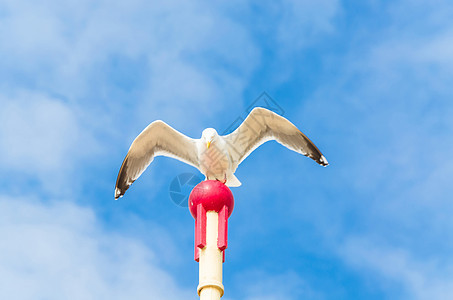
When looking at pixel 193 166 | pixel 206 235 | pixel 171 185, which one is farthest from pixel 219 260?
pixel 193 166

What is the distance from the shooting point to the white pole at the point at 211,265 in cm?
844

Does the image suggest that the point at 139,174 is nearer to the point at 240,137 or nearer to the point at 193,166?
Answer: the point at 193,166

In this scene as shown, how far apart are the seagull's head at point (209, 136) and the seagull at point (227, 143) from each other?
92 millimetres

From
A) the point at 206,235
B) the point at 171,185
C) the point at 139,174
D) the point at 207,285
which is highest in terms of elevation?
the point at 139,174

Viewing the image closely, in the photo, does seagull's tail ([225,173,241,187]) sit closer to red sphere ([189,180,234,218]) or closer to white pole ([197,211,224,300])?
red sphere ([189,180,234,218])

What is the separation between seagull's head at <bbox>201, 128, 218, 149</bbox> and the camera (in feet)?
35.1

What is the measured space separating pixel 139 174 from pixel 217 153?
1.23 m

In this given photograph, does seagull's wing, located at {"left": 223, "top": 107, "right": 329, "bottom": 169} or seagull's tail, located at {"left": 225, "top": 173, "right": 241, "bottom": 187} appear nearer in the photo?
seagull's tail, located at {"left": 225, "top": 173, "right": 241, "bottom": 187}

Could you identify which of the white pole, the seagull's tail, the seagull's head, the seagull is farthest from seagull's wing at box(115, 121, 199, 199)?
the white pole

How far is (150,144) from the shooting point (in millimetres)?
11375

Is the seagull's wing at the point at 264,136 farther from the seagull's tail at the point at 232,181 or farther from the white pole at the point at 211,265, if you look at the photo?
the white pole at the point at 211,265

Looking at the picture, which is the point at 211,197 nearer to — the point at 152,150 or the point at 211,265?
the point at 211,265

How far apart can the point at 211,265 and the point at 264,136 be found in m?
3.31

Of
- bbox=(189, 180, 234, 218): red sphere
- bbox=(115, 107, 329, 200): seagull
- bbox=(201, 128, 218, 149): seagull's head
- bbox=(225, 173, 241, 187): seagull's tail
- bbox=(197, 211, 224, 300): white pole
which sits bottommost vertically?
bbox=(197, 211, 224, 300): white pole
